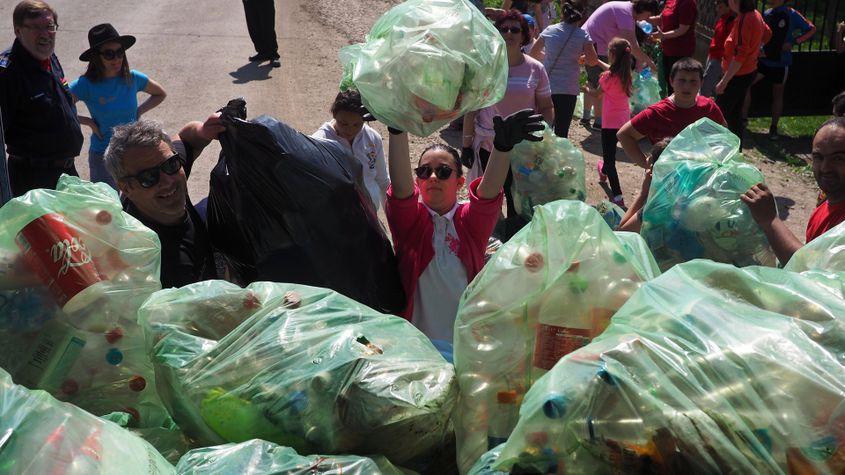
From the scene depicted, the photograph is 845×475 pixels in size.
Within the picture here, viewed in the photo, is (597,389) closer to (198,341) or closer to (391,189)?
(198,341)

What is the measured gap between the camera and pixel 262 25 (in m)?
10.2

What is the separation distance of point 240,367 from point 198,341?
195 mm

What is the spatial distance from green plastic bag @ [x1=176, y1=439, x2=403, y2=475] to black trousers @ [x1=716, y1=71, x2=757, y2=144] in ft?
23.3

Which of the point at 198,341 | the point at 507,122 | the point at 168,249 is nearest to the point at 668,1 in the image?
the point at 507,122

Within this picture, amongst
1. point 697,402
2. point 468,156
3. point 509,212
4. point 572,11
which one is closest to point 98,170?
point 468,156

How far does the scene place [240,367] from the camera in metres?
2.22

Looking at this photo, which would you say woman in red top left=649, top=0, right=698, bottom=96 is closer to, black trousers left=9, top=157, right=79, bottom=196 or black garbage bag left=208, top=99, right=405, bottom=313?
black trousers left=9, top=157, right=79, bottom=196

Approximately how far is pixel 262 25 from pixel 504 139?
7.56 meters

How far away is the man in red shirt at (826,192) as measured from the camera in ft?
10.2

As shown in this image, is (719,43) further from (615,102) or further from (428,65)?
(428,65)

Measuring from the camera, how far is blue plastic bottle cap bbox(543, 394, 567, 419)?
1.74 metres

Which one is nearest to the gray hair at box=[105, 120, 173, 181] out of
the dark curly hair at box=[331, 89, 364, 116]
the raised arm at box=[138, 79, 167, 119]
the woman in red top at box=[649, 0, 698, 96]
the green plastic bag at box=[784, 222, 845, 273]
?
the dark curly hair at box=[331, 89, 364, 116]

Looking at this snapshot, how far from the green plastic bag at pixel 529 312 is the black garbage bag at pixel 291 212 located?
3.08 feet

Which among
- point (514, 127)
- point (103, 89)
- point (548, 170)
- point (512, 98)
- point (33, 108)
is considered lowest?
point (548, 170)
